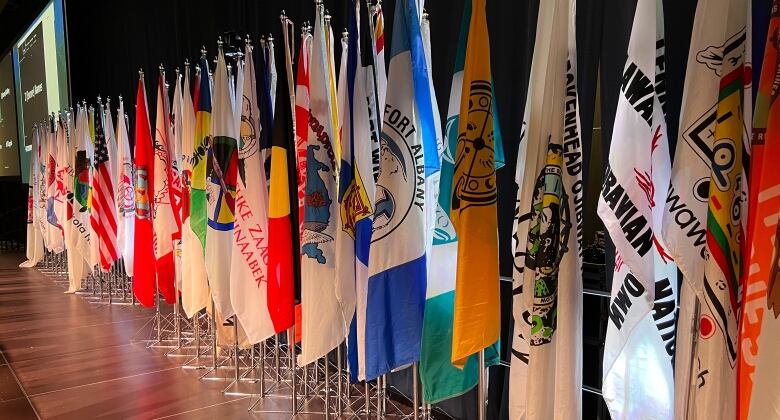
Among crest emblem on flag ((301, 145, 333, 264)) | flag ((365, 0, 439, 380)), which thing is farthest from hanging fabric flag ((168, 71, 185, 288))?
flag ((365, 0, 439, 380))

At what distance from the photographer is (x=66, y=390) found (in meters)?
3.76

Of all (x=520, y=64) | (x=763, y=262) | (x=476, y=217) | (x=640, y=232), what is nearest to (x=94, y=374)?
(x=476, y=217)

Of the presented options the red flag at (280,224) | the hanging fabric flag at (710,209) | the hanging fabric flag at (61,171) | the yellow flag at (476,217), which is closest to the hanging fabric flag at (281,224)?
the red flag at (280,224)

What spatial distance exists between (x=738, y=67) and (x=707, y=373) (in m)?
0.74

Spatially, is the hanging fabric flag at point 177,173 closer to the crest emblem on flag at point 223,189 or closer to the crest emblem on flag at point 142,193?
the crest emblem on flag at point 142,193

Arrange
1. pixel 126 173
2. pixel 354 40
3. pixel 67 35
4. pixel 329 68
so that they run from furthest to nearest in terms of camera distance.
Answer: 1. pixel 67 35
2. pixel 126 173
3. pixel 329 68
4. pixel 354 40

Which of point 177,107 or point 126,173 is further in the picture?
point 126,173

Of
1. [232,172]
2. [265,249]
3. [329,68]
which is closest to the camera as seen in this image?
[329,68]

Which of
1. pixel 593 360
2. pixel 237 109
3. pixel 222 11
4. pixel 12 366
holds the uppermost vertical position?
pixel 222 11

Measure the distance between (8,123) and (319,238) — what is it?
12.5m

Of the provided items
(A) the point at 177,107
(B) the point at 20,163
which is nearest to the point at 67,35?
(B) the point at 20,163

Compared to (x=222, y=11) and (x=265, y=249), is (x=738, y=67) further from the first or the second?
(x=222, y=11)

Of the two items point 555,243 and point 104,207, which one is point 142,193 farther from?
point 555,243

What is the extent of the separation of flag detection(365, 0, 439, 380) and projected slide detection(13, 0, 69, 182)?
938 cm
